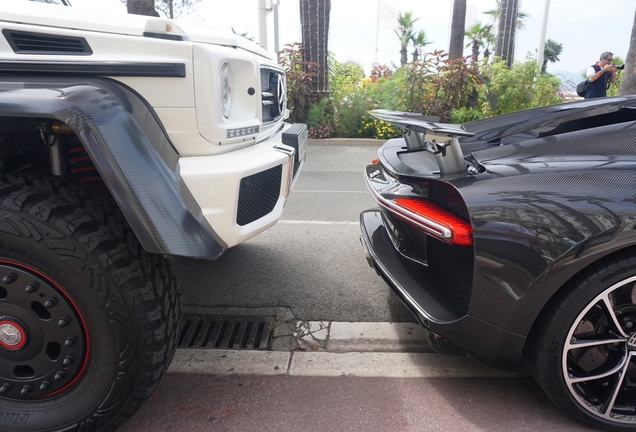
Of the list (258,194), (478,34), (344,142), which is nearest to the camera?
(258,194)

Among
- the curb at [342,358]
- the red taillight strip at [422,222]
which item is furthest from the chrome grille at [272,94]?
the curb at [342,358]

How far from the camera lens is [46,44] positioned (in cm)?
173

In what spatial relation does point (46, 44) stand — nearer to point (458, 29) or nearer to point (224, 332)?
point (224, 332)

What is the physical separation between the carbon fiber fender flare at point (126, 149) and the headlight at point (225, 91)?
35cm

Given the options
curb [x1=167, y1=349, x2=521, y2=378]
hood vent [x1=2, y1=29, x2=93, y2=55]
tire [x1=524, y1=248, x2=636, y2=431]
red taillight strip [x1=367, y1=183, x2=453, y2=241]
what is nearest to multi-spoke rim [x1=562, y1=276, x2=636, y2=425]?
tire [x1=524, y1=248, x2=636, y2=431]

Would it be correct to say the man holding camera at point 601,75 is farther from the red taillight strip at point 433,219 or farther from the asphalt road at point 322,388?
the red taillight strip at point 433,219

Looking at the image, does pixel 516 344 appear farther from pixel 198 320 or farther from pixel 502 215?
pixel 198 320

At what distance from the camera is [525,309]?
1.78m

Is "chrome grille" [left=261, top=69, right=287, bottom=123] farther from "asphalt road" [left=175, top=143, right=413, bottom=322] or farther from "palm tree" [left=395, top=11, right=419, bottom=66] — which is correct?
"palm tree" [left=395, top=11, right=419, bottom=66]

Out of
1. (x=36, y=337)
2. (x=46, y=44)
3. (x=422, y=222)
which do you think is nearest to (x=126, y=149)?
(x=46, y=44)

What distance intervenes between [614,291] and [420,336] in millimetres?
1197

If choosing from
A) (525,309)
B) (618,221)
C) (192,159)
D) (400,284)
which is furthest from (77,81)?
(618,221)

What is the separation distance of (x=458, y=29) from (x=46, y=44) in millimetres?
13957

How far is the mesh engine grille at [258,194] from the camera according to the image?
1937 mm
